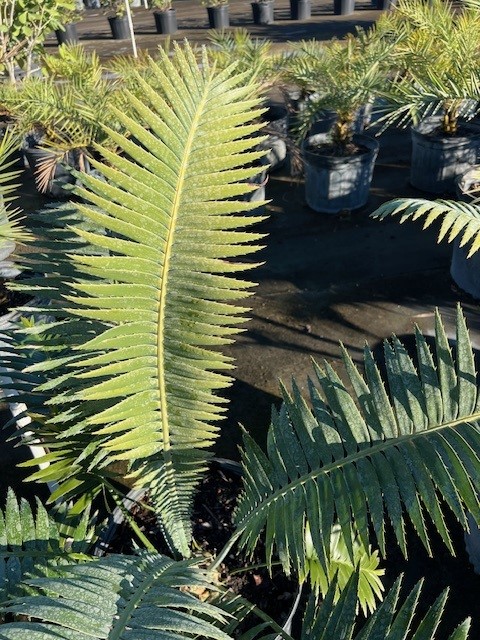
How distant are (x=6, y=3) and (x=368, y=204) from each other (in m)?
3.38

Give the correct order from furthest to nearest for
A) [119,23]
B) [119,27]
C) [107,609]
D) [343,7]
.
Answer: [343,7]
[119,27]
[119,23]
[107,609]

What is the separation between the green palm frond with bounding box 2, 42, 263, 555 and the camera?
1.04 metres

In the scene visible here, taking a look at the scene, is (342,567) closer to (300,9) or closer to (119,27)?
(119,27)

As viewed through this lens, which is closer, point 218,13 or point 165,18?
point 165,18

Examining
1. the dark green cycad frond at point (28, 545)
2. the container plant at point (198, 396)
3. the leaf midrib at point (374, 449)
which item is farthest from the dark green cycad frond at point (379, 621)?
the dark green cycad frond at point (28, 545)

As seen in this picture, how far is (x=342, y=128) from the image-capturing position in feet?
13.4

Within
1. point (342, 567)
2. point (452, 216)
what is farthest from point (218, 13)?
point (342, 567)

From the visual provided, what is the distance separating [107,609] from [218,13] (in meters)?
12.5

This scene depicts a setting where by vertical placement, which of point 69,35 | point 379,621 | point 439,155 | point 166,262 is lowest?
point 379,621

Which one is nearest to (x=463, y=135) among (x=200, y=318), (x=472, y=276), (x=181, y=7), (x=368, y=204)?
(x=368, y=204)

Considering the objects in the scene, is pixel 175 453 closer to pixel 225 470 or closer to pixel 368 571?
pixel 225 470

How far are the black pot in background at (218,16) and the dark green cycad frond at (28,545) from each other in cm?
1181

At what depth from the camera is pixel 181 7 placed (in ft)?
45.3

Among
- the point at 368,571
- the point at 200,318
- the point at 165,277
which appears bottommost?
the point at 368,571
